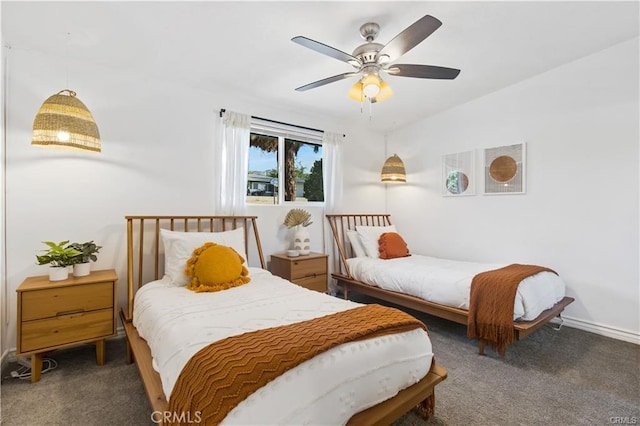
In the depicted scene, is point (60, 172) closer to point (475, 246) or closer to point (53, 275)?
point (53, 275)

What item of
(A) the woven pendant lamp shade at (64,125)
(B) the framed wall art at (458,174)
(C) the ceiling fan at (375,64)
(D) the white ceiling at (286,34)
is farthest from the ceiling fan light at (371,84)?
(B) the framed wall art at (458,174)

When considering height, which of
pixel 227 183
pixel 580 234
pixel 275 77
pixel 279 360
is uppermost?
pixel 275 77

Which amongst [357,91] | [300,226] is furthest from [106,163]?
[357,91]

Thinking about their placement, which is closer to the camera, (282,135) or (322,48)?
(322,48)

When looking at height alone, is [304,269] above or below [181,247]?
below

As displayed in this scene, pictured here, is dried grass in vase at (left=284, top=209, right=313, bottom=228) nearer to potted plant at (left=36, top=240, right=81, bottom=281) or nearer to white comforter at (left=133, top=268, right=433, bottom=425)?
white comforter at (left=133, top=268, right=433, bottom=425)

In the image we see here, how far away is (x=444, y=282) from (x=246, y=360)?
2.18 m

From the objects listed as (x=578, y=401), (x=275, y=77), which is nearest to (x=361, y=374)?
(x=578, y=401)

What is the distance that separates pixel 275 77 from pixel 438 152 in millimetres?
2516

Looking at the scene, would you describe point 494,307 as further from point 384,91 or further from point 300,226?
point 300,226

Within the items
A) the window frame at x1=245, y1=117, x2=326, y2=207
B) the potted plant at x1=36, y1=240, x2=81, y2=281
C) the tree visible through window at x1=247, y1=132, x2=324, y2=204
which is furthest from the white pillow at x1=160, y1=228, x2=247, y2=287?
the tree visible through window at x1=247, y1=132, x2=324, y2=204

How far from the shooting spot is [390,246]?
3814 millimetres

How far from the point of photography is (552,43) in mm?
2680

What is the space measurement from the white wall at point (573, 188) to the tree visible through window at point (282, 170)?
195 cm
